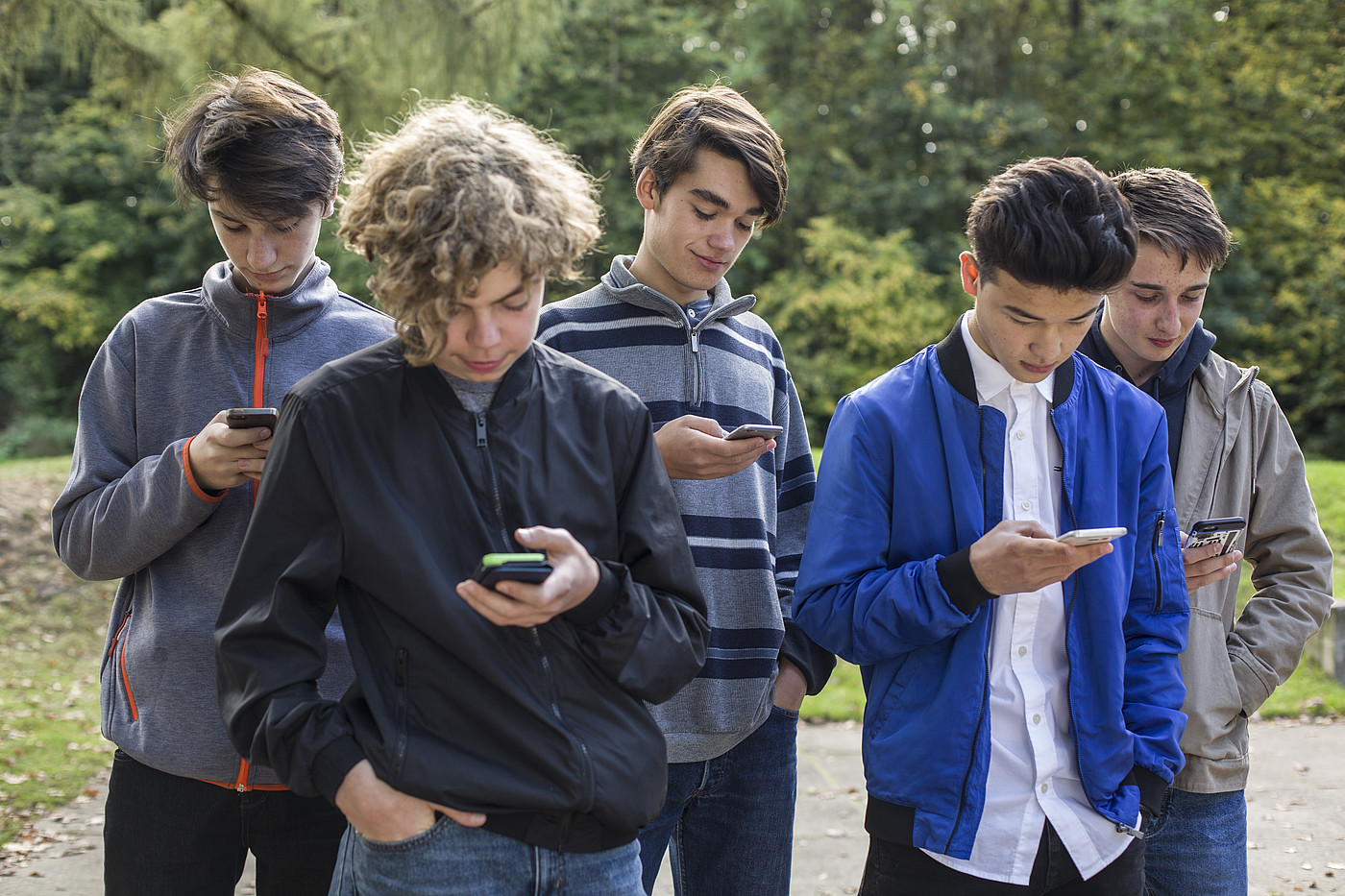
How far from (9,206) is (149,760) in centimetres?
2072

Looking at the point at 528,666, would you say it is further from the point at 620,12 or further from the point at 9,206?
the point at 9,206

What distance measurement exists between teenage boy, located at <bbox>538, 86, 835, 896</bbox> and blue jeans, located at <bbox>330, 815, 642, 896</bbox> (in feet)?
2.12

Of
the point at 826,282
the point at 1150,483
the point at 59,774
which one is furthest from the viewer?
the point at 826,282

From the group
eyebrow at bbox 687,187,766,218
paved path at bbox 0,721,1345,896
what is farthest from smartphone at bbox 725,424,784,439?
paved path at bbox 0,721,1345,896

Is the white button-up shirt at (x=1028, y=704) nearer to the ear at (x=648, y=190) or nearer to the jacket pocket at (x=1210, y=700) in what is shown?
the jacket pocket at (x=1210, y=700)

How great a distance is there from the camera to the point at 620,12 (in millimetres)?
16672

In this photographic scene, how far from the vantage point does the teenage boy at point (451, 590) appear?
162 centimetres

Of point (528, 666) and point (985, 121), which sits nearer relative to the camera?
point (528, 666)

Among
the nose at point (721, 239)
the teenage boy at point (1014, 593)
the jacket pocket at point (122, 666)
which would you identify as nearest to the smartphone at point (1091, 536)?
the teenage boy at point (1014, 593)

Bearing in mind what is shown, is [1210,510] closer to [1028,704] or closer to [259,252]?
[1028,704]

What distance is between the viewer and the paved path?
14.3ft

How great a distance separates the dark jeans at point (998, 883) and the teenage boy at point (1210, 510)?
36cm

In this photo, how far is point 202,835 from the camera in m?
2.19

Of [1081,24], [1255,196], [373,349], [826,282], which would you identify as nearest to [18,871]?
[373,349]
